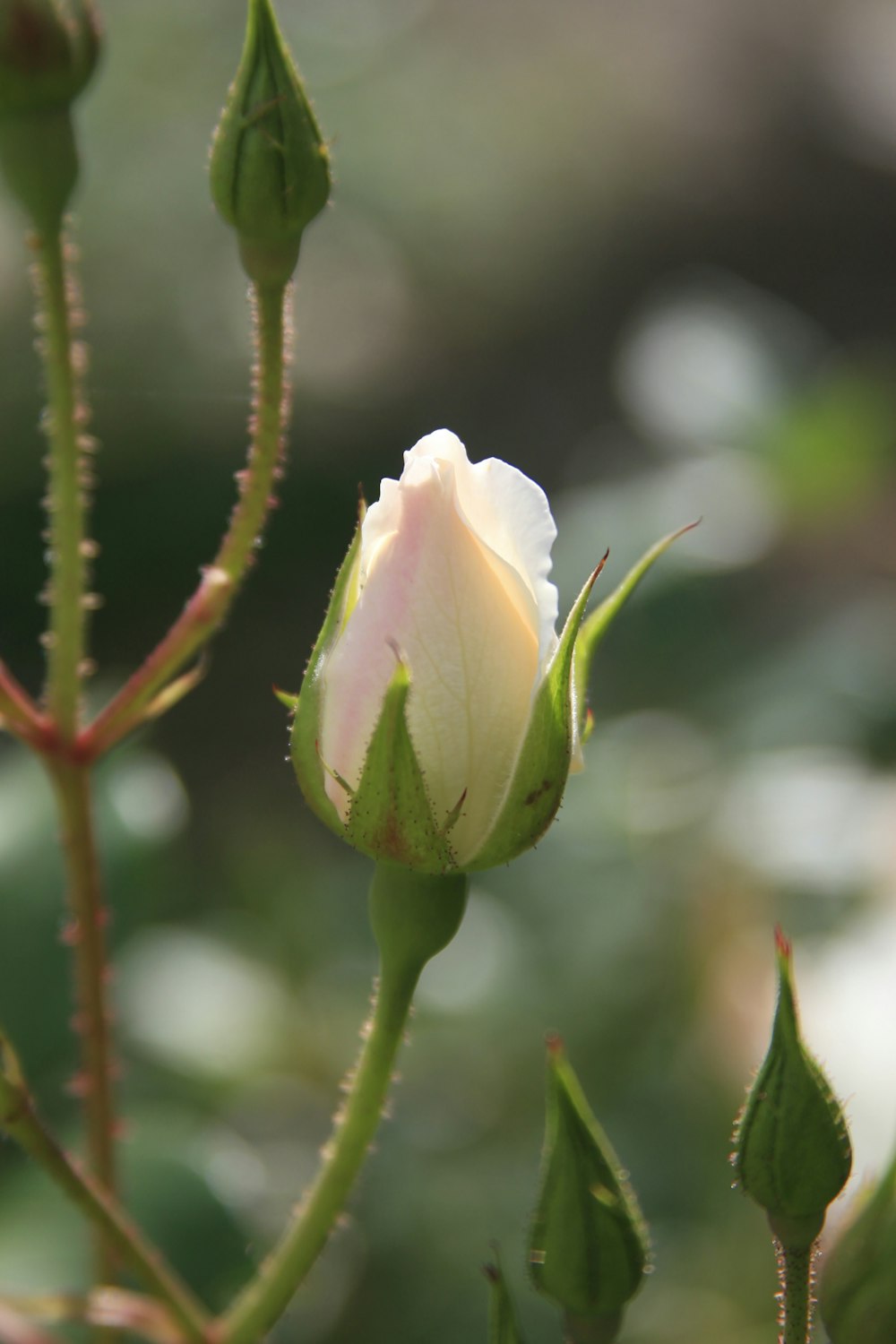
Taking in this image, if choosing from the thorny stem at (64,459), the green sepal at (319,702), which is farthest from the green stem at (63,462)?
the green sepal at (319,702)

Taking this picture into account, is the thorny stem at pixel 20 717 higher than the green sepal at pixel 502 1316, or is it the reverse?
the thorny stem at pixel 20 717

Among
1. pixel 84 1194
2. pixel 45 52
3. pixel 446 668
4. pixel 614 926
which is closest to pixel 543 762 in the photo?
pixel 446 668

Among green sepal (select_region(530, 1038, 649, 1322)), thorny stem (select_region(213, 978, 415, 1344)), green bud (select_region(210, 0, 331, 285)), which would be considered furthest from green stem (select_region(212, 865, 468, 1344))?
green bud (select_region(210, 0, 331, 285))

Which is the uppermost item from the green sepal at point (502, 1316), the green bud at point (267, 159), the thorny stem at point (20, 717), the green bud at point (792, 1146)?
the green bud at point (267, 159)

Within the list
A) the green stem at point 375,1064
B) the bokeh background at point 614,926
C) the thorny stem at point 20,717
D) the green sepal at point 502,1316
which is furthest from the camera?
the bokeh background at point 614,926

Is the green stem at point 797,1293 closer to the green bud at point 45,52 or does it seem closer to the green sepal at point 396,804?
the green sepal at point 396,804
